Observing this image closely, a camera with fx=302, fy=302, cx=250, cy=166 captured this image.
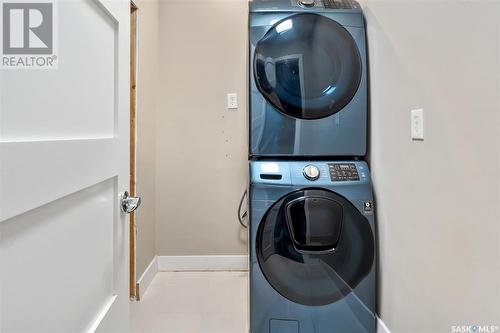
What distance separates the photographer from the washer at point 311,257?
4.67 ft

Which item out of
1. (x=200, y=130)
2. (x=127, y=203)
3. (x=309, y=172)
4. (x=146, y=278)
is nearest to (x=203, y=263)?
(x=146, y=278)

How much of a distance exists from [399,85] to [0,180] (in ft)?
4.44

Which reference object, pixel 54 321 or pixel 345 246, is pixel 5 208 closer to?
pixel 54 321

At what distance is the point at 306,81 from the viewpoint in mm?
1521

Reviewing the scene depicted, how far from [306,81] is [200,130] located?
1144 mm

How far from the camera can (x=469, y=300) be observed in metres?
0.94

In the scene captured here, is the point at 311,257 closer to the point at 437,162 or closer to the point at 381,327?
the point at 381,327

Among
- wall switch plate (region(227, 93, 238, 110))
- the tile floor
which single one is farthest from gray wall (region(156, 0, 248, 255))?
the tile floor

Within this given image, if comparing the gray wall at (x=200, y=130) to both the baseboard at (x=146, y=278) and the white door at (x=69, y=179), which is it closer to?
the baseboard at (x=146, y=278)

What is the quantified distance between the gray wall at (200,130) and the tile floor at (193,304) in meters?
0.22

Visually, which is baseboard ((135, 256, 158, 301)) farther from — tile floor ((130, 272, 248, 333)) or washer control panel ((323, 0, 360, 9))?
washer control panel ((323, 0, 360, 9))

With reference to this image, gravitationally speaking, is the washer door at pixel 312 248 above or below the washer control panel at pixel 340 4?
below

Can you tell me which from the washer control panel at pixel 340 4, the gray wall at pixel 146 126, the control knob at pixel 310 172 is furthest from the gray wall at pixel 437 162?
the gray wall at pixel 146 126

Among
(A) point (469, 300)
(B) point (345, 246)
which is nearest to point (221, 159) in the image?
(B) point (345, 246)
